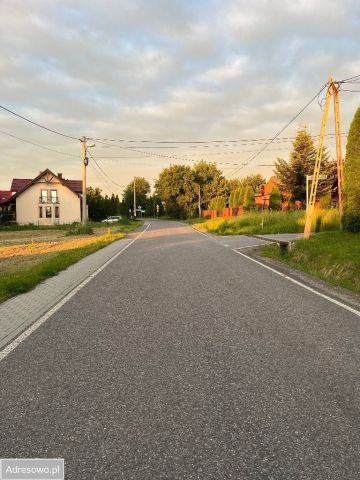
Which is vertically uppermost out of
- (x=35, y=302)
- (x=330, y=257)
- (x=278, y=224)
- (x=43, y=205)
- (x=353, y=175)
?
(x=353, y=175)

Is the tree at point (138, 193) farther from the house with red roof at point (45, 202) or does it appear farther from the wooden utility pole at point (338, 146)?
the wooden utility pole at point (338, 146)

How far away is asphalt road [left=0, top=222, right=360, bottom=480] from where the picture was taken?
2912 millimetres

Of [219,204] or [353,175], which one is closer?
[353,175]

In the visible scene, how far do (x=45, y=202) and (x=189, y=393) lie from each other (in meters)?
64.5

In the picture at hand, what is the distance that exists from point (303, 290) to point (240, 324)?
351 centimetres

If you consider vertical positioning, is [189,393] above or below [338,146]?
below

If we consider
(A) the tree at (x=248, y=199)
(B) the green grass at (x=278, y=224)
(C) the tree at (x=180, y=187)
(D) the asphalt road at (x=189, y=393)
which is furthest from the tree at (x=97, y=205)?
(D) the asphalt road at (x=189, y=393)

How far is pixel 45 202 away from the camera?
6500cm

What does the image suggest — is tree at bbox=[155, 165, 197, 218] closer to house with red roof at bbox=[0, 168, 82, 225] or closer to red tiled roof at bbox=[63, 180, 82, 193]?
red tiled roof at bbox=[63, 180, 82, 193]

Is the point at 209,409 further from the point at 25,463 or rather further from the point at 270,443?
the point at 25,463

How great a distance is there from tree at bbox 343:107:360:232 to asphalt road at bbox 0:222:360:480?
10705 mm

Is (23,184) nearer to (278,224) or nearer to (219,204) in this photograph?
(219,204)

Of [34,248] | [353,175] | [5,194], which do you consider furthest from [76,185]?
[353,175]

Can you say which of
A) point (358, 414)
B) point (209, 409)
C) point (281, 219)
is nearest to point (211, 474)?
point (209, 409)
